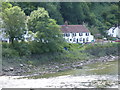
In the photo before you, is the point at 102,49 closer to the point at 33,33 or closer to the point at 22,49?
the point at 33,33

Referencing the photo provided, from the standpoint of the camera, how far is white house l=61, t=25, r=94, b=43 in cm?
6725

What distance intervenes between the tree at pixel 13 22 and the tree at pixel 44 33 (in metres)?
2.81

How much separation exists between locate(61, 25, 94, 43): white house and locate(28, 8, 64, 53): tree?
15.2 m

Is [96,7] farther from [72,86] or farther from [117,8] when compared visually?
[72,86]

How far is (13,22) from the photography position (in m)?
48.0

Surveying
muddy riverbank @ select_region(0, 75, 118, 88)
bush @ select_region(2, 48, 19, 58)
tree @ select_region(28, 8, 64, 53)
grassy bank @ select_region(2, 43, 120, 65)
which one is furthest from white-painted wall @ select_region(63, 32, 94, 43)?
muddy riverbank @ select_region(0, 75, 118, 88)

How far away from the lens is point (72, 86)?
31.3 m

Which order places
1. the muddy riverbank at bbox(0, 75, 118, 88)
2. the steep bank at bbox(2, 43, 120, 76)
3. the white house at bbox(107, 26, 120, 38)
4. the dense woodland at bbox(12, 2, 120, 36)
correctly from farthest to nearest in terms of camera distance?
the white house at bbox(107, 26, 120, 38) < the dense woodland at bbox(12, 2, 120, 36) < the steep bank at bbox(2, 43, 120, 76) < the muddy riverbank at bbox(0, 75, 118, 88)

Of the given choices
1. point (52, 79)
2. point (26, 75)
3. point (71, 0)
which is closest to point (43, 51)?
point (26, 75)

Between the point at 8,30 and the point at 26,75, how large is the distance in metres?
11.3

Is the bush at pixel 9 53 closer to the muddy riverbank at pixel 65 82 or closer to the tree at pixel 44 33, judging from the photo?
the tree at pixel 44 33

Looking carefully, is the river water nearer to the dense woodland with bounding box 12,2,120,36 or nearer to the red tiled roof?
the red tiled roof

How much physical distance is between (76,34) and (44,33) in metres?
20.2

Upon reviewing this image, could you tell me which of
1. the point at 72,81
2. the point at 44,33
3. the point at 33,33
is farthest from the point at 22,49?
the point at 72,81
